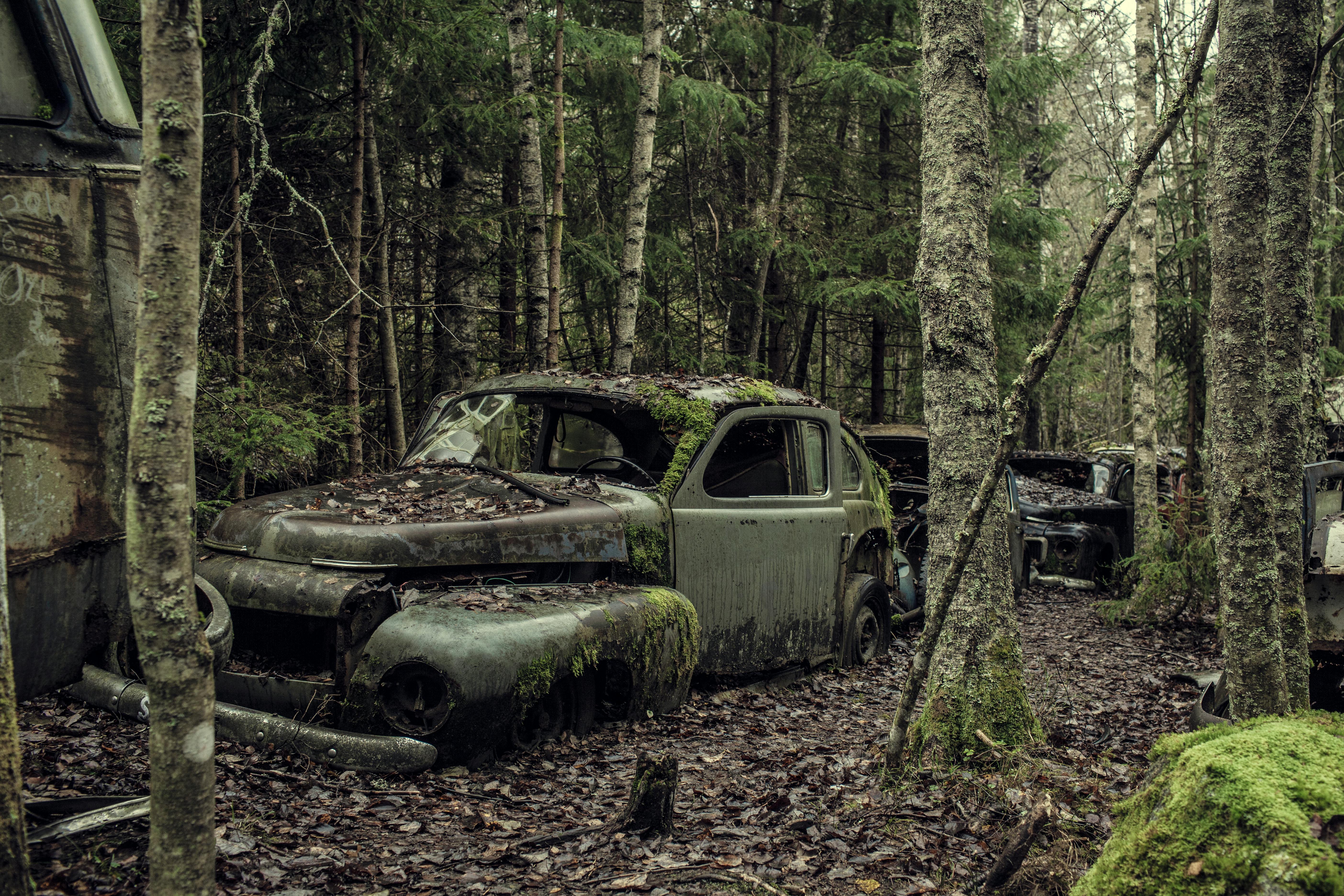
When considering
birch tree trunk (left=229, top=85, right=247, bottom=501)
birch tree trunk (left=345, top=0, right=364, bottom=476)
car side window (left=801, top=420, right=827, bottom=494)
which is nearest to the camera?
car side window (left=801, top=420, right=827, bottom=494)

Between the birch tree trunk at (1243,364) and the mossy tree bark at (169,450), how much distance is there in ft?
13.0

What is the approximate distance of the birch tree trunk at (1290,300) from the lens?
4.50 m

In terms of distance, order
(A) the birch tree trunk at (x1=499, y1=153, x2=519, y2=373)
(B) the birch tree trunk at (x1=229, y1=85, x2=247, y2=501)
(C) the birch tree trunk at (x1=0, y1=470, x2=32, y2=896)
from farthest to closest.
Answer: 1. (A) the birch tree trunk at (x1=499, y1=153, x2=519, y2=373)
2. (B) the birch tree trunk at (x1=229, y1=85, x2=247, y2=501)
3. (C) the birch tree trunk at (x1=0, y1=470, x2=32, y2=896)

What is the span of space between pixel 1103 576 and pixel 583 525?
8.80 metres

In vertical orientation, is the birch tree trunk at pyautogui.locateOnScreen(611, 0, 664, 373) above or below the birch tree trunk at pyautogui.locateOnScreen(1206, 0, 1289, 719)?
above

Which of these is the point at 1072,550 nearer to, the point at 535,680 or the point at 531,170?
the point at 531,170

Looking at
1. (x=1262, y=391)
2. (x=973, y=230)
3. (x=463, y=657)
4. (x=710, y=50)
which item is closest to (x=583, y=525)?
(x=463, y=657)

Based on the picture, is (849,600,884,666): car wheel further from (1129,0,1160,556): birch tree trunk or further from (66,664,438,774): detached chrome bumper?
(1129,0,1160,556): birch tree trunk

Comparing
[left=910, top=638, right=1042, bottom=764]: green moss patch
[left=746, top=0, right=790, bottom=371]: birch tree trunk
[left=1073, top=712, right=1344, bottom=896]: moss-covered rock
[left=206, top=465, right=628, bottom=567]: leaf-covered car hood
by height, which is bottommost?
[left=910, top=638, right=1042, bottom=764]: green moss patch

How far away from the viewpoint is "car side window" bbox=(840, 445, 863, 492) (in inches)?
282

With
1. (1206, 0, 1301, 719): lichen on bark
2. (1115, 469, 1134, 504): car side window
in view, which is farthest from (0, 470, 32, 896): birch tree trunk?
(1115, 469, 1134, 504): car side window

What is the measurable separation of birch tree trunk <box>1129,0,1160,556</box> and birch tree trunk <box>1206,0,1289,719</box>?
6.67 meters

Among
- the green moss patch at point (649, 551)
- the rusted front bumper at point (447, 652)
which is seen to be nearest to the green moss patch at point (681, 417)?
the green moss patch at point (649, 551)

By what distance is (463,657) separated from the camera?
394cm
